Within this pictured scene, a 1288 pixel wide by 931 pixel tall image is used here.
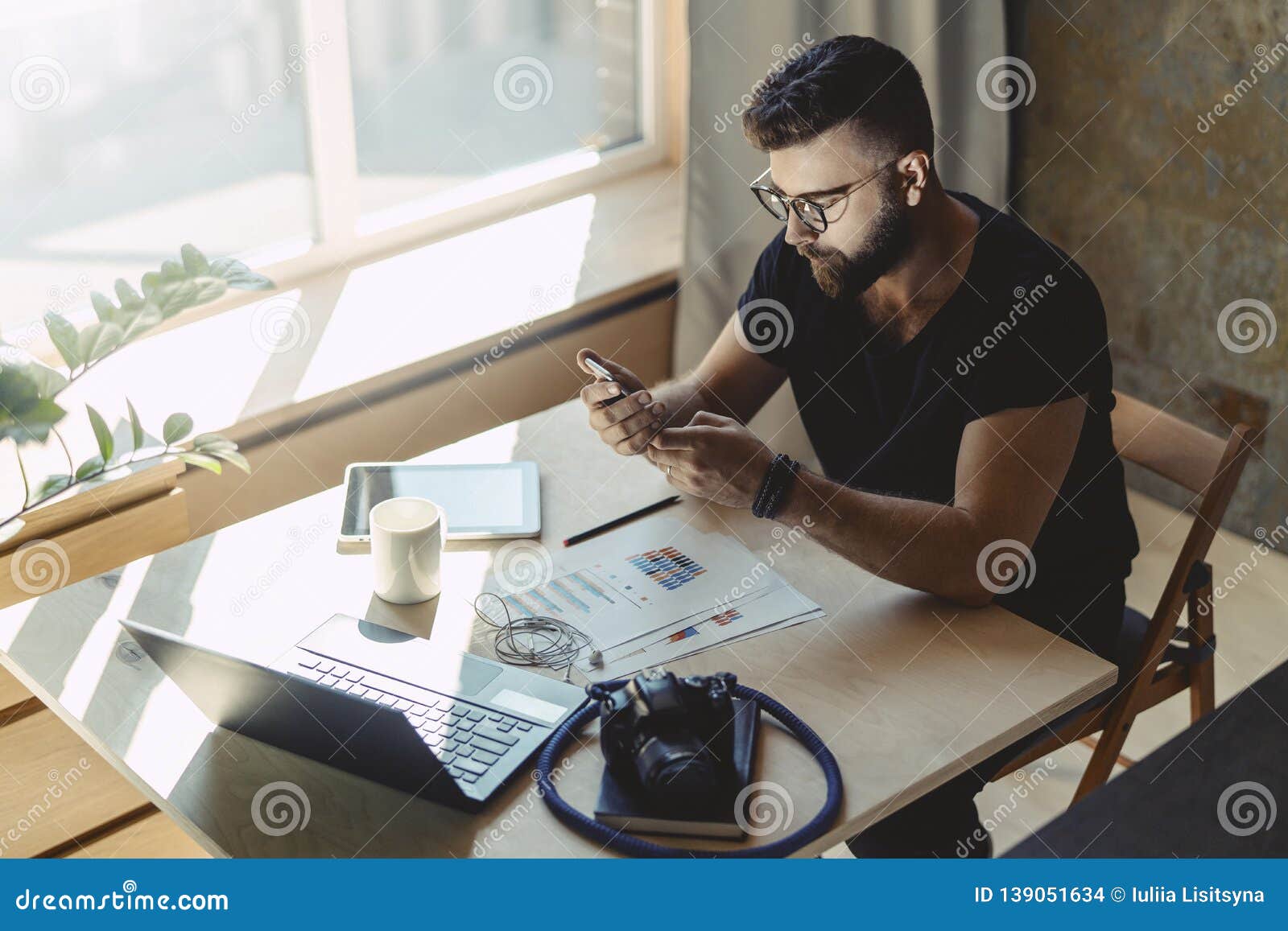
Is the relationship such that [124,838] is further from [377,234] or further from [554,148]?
[554,148]

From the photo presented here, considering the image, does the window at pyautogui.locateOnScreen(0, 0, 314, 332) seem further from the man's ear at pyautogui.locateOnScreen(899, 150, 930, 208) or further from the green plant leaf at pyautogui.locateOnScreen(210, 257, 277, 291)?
the man's ear at pyautogui.locateOnScreen(899, 150, 930, 208)

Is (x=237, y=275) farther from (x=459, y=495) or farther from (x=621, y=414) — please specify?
(x=621, y=414)

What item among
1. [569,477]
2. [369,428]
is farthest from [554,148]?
[569,477]

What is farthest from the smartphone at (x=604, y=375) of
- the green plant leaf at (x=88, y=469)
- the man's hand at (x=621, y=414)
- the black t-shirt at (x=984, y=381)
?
the green plant leaf at (x=88, y=469)

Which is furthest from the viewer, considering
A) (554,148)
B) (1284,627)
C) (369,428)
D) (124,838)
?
(554,148)

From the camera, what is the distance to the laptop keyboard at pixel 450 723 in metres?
1.38

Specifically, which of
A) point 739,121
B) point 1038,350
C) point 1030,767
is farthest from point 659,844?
point 739,121

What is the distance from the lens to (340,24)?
2652mm

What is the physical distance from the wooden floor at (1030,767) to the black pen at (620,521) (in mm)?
700

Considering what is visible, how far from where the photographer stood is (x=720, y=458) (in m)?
1.67

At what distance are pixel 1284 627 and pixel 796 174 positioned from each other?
166cm

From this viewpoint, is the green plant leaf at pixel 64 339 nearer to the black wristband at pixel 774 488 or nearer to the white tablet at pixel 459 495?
the white tablet at pixel 459 495

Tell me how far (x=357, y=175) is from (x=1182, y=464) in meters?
1.76

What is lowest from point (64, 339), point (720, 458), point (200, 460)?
point (200, 460)
